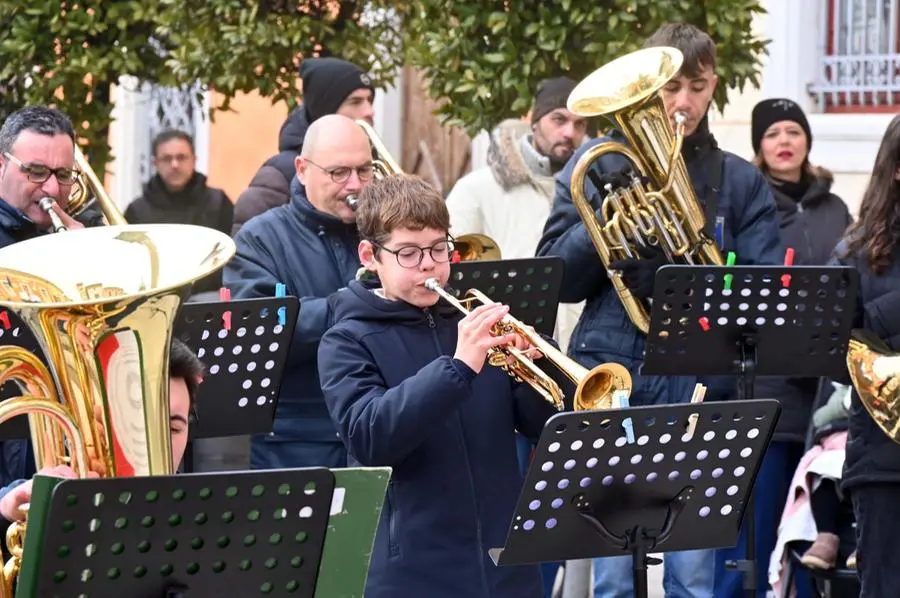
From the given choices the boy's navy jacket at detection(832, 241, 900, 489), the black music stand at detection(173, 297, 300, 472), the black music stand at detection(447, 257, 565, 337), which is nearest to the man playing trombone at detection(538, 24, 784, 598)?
the black music stand at detection(447, 257, 565, 337)

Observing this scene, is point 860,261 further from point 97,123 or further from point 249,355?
point 97,123

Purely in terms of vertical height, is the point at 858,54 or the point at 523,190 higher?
the point at 858,54

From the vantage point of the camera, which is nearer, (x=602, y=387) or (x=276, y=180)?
(x=602, y=387)

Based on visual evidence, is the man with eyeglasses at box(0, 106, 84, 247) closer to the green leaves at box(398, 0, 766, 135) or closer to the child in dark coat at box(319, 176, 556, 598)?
the child in dark coat at box(319, 176, 556, 598)

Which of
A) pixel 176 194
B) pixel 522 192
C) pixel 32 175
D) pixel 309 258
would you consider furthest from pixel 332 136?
pixel 176 194

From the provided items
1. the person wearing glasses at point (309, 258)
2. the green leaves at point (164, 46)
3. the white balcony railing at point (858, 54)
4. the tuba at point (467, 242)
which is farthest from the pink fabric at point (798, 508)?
the white balcony railing at point (858, 54)

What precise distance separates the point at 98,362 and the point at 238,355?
1450mm

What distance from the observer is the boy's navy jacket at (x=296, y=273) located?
5.22m

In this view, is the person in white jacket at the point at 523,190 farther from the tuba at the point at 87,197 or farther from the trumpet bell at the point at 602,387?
the trumpet bell at the point at 602,387

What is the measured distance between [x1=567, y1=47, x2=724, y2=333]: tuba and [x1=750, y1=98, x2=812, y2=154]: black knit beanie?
195cm

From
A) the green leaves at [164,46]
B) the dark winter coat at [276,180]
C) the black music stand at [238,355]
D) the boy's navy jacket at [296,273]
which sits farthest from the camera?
the green leaves at [164,46]

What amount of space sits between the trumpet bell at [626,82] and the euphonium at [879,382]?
0.99 meters

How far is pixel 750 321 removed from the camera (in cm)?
510

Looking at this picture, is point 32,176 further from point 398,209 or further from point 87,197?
point 398,209
